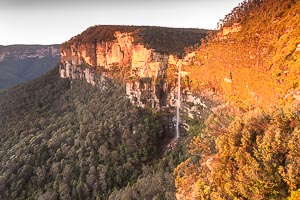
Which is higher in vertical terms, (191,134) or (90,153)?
(191,134)

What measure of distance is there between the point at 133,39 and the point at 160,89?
34.7 ft

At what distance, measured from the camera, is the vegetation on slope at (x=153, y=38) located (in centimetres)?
4690

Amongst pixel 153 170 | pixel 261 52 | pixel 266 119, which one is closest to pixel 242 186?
pixel 266 119

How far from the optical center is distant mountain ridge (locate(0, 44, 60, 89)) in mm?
162250

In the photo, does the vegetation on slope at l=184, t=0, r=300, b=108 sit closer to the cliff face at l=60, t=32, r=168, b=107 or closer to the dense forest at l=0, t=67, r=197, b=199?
the cliff face at l=60, t=32, r=168, b=107

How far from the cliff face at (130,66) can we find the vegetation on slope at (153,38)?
0.84 metres

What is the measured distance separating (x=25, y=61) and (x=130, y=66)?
134 m

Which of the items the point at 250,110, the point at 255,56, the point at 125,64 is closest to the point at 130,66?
the point at 125,64

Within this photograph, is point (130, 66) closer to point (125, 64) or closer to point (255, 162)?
point (125, 64)

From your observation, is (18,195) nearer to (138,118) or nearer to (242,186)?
(138,118)

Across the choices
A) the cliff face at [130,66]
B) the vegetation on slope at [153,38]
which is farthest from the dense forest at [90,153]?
the vegetation on slope at [153,38]

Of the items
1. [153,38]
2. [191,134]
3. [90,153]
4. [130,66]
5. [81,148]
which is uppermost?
[153,38]

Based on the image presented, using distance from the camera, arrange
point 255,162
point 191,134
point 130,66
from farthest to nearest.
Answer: point 130,66, point 191,134, point 255,162

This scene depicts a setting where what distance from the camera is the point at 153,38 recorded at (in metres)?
49.6
